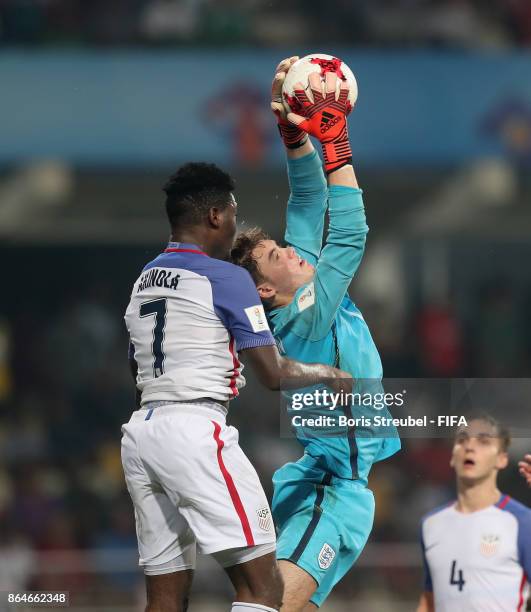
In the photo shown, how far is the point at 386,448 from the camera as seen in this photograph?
4.90 metres

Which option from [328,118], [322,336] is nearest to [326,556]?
[322,336]

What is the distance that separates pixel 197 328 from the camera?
4102 mm

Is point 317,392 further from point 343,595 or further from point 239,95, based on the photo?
point 239,95

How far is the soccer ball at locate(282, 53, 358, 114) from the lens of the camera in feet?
15.2

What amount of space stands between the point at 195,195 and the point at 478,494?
2.12 m

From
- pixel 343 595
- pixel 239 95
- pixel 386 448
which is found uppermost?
pixel 239 95

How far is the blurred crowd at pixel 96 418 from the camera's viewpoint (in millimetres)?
9820

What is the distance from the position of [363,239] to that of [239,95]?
24.8ft

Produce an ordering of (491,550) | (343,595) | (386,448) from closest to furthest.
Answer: (386,448) < (491,550) < (343,595)

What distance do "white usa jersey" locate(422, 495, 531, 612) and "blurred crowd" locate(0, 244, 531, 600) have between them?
3.19 m

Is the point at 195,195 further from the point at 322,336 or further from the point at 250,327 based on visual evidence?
the point at 322,336

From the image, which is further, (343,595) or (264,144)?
(264,144)

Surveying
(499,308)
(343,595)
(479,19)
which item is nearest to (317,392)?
(343,595)

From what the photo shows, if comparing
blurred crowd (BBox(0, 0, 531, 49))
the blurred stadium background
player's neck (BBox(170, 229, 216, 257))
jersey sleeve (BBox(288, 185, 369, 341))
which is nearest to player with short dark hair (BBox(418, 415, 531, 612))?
jersey sleeve (BBox(288, 185, 369, 341))
